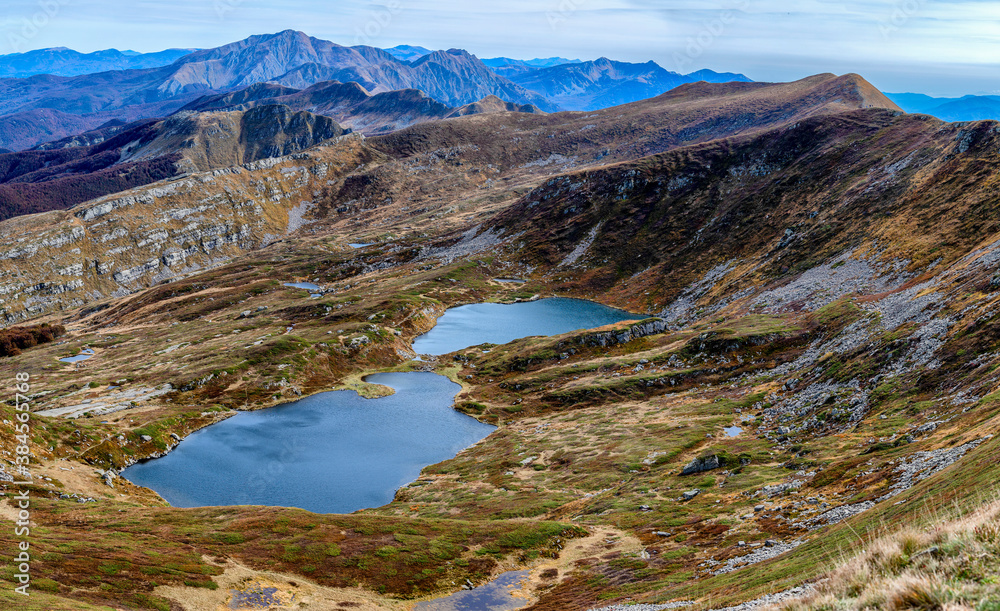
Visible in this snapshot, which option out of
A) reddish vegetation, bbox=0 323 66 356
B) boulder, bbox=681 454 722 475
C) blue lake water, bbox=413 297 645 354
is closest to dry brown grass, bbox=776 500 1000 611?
boulder, bbox=681 454 722 475

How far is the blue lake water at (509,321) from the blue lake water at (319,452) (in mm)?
30250

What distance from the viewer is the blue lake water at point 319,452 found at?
73.6m

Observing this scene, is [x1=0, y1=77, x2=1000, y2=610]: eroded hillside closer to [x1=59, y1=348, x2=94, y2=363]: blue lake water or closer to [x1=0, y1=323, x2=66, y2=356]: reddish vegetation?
[x1=59, y1=348, x2=94, y2=363]: blue lake water

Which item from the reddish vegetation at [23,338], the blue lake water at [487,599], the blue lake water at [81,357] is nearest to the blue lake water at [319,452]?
the blue lake water at [487,599]

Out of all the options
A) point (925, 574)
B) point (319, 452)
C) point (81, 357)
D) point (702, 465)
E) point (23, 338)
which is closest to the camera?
point (925, 574)

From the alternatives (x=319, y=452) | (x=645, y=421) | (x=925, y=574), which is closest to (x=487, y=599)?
(x=925, y=574)

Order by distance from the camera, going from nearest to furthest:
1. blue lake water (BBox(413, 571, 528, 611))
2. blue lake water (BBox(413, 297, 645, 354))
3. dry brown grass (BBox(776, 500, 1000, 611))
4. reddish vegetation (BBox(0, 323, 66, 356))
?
dry brown grass (BBox(776, 500, 1000, 611)) → blue lake water (BBox(413, 571, 528, 611)) → blue lake water (BBox(413, 297, 645, 354)) → reddish vegetation (BBox(0, 323, 66, 356))

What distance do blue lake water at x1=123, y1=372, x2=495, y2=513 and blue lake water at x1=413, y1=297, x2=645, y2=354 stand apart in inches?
1191

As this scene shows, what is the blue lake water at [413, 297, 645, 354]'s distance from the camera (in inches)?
5546

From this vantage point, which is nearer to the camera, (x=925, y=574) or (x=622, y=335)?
(x=925, y=574)

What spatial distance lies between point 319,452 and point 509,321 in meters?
80.4

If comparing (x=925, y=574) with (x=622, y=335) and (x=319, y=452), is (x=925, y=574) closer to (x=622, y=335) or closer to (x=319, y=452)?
(x=319, y=452)

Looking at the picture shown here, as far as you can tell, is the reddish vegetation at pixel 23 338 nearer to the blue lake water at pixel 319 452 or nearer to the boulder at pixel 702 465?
the blue lake water at pixel 319 452

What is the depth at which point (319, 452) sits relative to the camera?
280 feet
